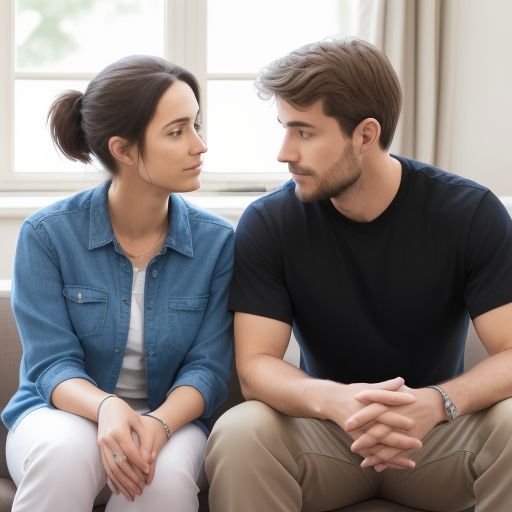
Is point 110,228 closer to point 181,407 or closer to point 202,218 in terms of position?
point 202,218

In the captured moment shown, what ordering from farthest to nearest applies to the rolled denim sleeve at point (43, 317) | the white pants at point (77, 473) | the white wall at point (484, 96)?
the white wall at point (484, 96)
the rolled denim sleeve at point (43, 317)
the white pants at point (77, 473)

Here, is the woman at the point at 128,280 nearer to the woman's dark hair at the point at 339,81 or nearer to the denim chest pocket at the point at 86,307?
the denim chest pocket at the point at 86,307

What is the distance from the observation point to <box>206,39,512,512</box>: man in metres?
1.91

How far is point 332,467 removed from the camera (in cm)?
197

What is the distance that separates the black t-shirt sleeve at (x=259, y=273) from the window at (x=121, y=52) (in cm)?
155

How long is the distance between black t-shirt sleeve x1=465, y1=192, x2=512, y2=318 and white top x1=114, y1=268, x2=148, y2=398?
70cm

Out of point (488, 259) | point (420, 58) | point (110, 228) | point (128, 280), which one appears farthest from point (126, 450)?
point (420, 58)

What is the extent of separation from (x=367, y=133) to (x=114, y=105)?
0.55 metres

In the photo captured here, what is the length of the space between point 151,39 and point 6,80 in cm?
57

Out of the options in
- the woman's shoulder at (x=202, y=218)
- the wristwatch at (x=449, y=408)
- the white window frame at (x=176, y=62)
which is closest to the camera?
the wristwatch at (x=449, y=408)

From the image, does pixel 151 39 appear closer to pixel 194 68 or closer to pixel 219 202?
pixel 194 68

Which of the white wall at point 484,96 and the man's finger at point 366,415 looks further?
the white wall at point 484,96

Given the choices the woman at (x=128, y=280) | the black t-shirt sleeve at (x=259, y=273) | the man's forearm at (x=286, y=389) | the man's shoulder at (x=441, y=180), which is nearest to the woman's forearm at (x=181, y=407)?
the woman at (x=128, y=280)

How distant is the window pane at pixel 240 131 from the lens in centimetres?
372
